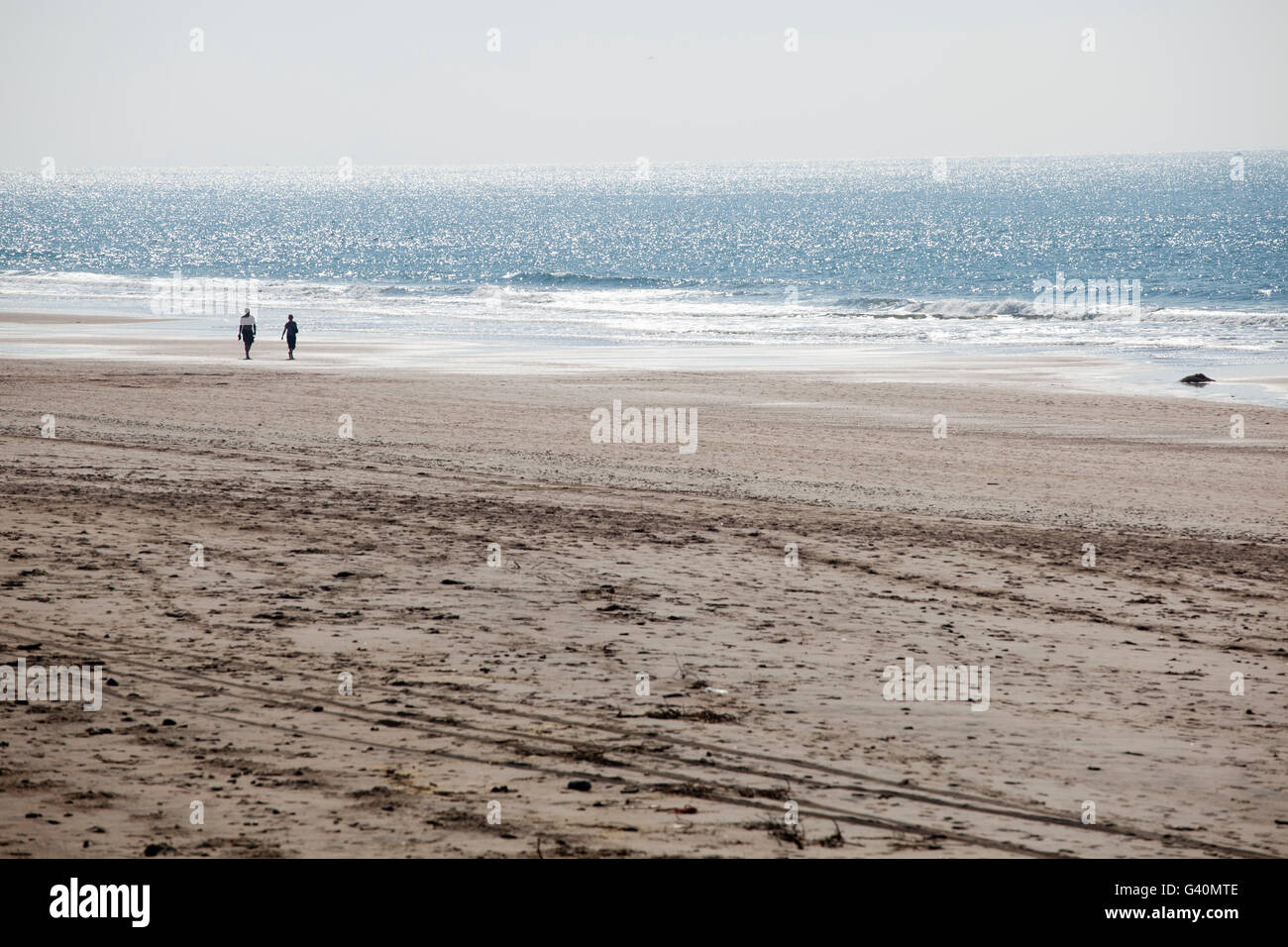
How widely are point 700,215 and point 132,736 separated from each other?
140 meters

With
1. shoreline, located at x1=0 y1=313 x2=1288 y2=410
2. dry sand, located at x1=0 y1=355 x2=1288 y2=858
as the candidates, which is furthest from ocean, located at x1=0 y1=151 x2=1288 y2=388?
dry sand, located at x1=0 y1=355 x2=1288 y2=858

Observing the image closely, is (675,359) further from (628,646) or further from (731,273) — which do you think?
(731,273)

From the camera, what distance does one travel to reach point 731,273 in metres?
77.1

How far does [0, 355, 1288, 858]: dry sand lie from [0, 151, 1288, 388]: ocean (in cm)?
2156

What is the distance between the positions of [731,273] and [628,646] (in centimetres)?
6985

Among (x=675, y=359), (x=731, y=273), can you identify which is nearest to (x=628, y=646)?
(x=675, y=359)

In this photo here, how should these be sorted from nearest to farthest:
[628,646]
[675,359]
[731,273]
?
[628,646] → [675,359] → [731,273]

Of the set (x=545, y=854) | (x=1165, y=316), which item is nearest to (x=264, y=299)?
(x=1165, y=316)

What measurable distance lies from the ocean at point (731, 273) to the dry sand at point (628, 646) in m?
21.6

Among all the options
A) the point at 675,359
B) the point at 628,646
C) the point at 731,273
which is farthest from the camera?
the point at 731,273

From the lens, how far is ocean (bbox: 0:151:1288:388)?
42.4 metres

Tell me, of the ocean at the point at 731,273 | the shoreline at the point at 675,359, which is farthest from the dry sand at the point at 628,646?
the ocean at the point at 731,273
